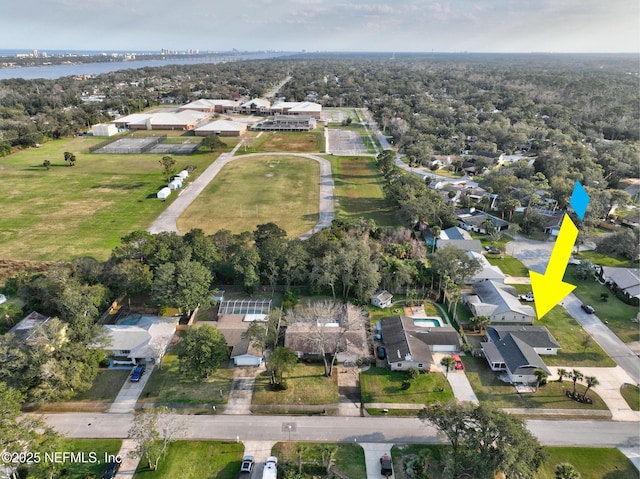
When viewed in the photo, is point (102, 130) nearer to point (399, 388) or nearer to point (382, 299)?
point (382, 299)

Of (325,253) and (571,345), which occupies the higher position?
(325,253)

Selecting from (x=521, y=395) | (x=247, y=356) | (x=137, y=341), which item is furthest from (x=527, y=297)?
(x=137, y=341)

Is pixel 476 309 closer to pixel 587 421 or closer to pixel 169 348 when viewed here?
pixel 587 421

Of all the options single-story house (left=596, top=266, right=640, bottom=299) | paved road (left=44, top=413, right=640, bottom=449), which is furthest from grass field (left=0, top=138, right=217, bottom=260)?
single-story house (left=596, top=266, right=640, bottom=299)

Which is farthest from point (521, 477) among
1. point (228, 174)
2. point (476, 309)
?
point (228, 174)

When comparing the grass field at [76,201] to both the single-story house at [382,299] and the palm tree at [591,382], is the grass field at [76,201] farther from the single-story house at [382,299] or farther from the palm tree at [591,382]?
the palm tree at [591,382]
